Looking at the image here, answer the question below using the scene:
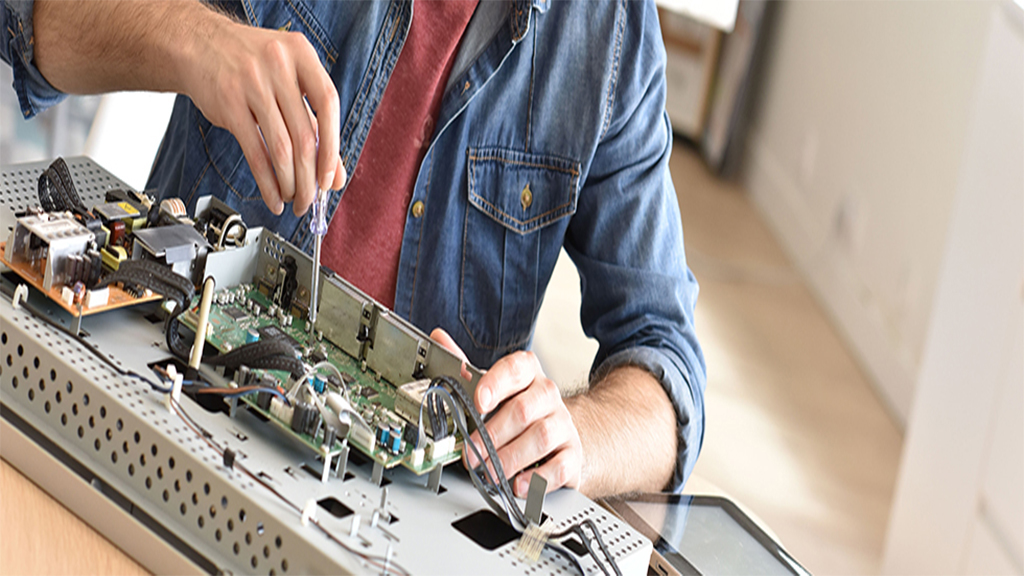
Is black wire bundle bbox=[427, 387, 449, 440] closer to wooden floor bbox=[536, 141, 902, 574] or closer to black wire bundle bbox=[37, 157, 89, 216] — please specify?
black wire bundle bbox=[37, 157, 89, 216]

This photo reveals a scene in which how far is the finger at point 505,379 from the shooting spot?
929mm

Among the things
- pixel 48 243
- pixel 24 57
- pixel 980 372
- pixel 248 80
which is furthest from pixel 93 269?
pixel 980 372

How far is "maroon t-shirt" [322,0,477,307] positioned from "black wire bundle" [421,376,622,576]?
63 centimetres

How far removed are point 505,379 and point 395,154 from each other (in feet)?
2.04

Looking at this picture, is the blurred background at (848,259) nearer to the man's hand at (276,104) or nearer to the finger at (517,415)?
the man's hand at (276,104)

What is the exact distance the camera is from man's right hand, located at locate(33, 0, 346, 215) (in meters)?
1.04

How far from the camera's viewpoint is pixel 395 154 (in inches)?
58.9

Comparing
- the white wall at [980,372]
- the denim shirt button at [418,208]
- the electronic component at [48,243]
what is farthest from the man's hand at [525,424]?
the white wall at [980,372]

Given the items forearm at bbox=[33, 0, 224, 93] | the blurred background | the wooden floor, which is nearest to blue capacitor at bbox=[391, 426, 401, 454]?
forearm at bbox=[33, 0, 224, 93]

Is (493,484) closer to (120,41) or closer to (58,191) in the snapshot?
(58,191)

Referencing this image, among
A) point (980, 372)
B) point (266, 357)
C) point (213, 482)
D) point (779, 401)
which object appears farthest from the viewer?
point (779, 401)

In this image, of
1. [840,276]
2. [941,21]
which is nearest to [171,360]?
[941,21]

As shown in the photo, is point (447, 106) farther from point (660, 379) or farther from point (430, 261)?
point (660, 379)

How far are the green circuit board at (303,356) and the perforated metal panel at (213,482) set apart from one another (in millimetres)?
22
